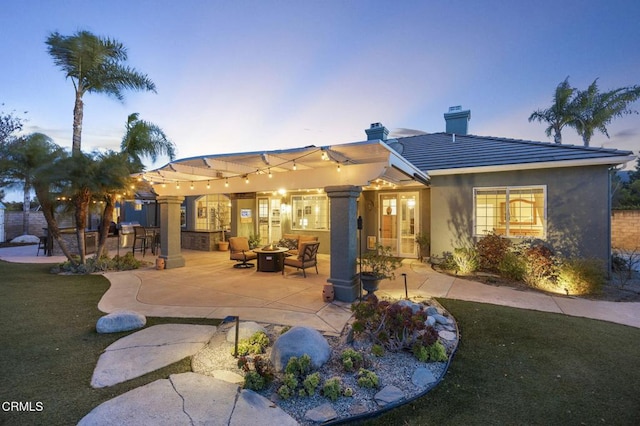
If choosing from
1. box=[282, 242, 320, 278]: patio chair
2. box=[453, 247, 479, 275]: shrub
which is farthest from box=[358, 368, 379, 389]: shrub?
box=[453, 247, 479, 275]: shrub

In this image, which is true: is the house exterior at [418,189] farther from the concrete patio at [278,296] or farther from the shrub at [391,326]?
the shrub at [391,326]

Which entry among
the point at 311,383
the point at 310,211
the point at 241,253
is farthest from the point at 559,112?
the point at 311,383

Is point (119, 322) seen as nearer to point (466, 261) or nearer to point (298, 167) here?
point (298, 167)

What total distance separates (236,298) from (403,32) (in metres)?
8.25

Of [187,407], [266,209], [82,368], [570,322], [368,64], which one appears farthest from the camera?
[266,209]

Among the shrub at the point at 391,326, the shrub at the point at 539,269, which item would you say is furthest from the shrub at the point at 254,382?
the shrub at the point at 539,269

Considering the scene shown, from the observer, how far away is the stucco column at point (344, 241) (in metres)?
5.40

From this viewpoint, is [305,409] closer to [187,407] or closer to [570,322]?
[187,407]

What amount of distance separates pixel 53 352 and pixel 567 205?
33.8 ft

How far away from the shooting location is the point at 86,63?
32.6 ft

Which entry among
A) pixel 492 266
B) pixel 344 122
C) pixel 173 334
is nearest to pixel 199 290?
Answer: pixel 173 334

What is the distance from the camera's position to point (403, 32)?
8117 millimetres

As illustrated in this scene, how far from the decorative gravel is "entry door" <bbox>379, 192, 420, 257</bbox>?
6.27 meters

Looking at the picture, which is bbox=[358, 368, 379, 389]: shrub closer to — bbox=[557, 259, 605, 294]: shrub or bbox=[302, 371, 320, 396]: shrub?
bbox=[302, 371, 320, 396]: shrub
